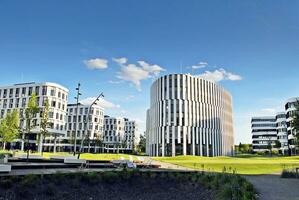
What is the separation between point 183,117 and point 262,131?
8336 cm

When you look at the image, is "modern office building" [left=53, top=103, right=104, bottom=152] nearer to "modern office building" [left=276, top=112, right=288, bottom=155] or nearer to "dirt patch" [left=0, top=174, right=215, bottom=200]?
"modern office building" [left=276, top=112, right=288, bottom=155]

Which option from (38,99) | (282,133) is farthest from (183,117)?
(282,133)

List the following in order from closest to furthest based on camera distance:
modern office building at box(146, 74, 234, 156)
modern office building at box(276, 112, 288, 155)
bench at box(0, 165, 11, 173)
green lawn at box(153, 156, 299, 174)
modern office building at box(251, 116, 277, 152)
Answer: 1. bench at box(0, 165, 11, 173)
2. green lawn at box(153, 156, 299, 174)
3. modern office building at box(146, 74, 234, 156)
4. modern office building at box(276, 112, 288, 155)
5. modern office building at box(251, 116, 277, 152)

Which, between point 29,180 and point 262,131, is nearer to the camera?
point 29,180

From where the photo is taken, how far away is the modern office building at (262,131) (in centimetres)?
14825

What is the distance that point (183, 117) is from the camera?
85.1m

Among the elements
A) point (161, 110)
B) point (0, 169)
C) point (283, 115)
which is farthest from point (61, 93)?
point (283, 115)

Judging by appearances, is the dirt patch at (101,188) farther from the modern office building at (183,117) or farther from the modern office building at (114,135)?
the modern office building at (114,135)

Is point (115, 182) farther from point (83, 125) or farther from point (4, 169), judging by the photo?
point (83, 125)

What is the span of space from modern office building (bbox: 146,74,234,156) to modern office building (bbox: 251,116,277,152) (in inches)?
2480

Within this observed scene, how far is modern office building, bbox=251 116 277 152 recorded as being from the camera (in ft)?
486

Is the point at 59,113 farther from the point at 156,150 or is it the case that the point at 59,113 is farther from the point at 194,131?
the point at 194,131

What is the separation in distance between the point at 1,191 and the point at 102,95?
71.1 ft

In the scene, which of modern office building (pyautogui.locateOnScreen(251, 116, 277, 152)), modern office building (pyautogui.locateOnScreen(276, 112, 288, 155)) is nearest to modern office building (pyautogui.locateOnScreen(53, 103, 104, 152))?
modern office building (pyautogui.locateOnScreen(276, 112, 288, 155))
